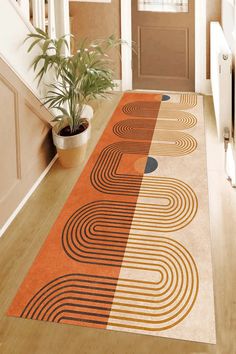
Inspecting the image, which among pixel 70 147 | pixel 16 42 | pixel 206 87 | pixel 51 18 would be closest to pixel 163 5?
pixel 206 87

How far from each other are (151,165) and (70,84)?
907 millimetres

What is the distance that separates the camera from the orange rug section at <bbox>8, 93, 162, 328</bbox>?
2.50m

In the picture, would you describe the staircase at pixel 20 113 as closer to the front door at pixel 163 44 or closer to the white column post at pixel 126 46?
the white column post at pixel 126 46

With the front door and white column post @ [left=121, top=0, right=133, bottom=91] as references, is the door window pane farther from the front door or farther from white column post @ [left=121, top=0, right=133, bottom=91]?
white column post @ [left=121, top=0, right=133, bottom=91]

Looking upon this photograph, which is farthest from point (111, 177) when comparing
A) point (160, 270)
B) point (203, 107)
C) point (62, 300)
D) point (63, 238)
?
point (203, 107)

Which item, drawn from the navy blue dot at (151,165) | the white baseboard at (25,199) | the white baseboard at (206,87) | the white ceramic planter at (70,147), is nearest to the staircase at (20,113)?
the white baseboard at (25,199)

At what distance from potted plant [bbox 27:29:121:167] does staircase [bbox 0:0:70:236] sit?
0.09 metres

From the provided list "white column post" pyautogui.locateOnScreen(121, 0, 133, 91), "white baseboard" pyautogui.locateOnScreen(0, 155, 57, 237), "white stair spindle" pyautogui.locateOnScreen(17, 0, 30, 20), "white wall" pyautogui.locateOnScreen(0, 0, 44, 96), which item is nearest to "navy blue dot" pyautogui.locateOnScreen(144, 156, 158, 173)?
"white baseboard" pyautogui.locateOnScreen(0, 155, 57, 237)

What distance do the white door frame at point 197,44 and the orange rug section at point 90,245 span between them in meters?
1.67

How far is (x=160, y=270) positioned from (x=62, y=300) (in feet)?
1.87

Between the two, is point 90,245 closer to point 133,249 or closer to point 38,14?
point 133,249

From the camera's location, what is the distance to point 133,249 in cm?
297

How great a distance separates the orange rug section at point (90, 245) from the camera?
8.21 ft

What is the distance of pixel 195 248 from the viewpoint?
2.95m
